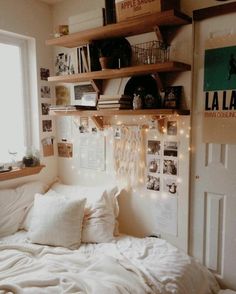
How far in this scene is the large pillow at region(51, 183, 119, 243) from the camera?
84.4 inches

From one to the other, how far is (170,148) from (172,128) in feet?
0.47

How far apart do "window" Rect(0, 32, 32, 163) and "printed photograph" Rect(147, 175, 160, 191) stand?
1170mm

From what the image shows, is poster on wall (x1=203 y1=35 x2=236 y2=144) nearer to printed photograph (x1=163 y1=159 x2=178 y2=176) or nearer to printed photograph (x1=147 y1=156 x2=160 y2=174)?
printed photograph (x1=163 y1=159 x2=178 y2=176)

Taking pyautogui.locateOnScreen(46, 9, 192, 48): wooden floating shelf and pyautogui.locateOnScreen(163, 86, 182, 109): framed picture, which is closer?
pyautogui.locateOnScreen(46, 9, 192, 48): wooden floating shelf

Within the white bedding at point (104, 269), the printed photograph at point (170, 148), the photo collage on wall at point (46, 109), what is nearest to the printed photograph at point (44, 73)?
the photo collage on wall at point (46, 109)

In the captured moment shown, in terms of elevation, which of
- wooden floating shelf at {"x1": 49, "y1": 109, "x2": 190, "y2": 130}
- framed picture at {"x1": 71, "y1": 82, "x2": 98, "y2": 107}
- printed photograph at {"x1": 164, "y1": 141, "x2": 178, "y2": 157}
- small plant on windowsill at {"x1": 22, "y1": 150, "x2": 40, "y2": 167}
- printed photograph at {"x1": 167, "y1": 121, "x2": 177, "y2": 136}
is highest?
framed picture at {"x1": 71, "y1": 82, "x2": 98, "y2": 107}

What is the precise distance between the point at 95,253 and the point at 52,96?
150 centimetres

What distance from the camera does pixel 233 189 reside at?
1.86m

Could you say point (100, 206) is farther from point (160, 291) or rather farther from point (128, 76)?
point (128, 76)

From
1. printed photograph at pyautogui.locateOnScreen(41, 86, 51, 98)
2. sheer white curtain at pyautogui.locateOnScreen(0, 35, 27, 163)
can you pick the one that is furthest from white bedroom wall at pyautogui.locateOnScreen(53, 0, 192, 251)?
sheer white curtain at pyautogui.locateOnScreen(0, 35, 27, 163)

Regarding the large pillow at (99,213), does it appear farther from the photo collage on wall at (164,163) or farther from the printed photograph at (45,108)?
the printed photograph at (45,108)

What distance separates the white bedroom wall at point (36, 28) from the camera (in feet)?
7.81

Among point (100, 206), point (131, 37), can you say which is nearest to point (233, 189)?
point (100, 206)

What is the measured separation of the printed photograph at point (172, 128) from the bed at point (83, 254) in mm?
665
